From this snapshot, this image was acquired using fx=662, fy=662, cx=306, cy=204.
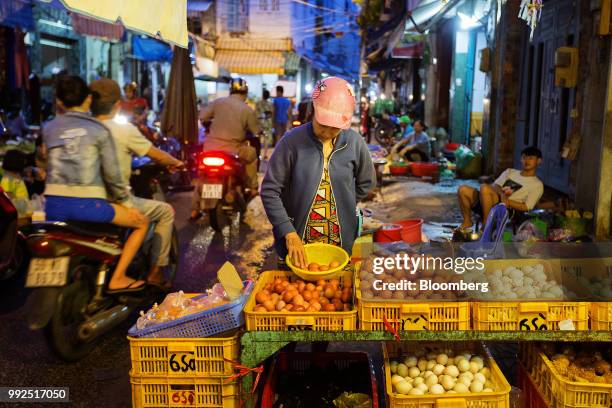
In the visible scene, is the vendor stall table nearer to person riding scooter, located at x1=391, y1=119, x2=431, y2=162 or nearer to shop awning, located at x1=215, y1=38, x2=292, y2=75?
person riding scooter, located at x1=391, y1=119, x2=431, y2=162

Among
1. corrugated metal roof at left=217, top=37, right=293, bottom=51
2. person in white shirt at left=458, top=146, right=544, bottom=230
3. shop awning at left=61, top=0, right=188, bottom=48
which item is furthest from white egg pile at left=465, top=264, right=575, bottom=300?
corrugated metal roof at left=217, top=37, right=293, bottom=51

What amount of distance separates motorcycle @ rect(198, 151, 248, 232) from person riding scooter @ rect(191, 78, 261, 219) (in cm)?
33

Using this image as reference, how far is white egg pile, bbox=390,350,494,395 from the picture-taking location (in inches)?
146

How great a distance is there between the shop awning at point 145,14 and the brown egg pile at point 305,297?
2280 millimetres

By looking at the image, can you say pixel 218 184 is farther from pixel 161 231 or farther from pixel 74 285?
pixel 74 285

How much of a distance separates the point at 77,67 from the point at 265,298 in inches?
815

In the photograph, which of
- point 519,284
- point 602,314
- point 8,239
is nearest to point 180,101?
point 8,239

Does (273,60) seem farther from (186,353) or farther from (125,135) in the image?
(186,353)

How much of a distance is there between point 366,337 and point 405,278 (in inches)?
17.1

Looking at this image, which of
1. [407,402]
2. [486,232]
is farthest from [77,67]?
[407,402]

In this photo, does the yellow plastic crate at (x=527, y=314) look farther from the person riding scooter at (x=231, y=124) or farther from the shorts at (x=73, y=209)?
the person riding scooter at (x=231, y=124)

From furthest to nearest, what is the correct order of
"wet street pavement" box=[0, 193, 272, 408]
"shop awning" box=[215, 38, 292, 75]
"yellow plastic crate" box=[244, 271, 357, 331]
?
1. "shop awning" box=[215, 38, 292, 75]
2. "wet street pavement" box=[0, 193, 272, 408]
3. "yellow plastic crate" box=[244, 271, 357, 331]

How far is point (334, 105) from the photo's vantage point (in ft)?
13.7

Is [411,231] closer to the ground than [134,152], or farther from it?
closer to the ground
